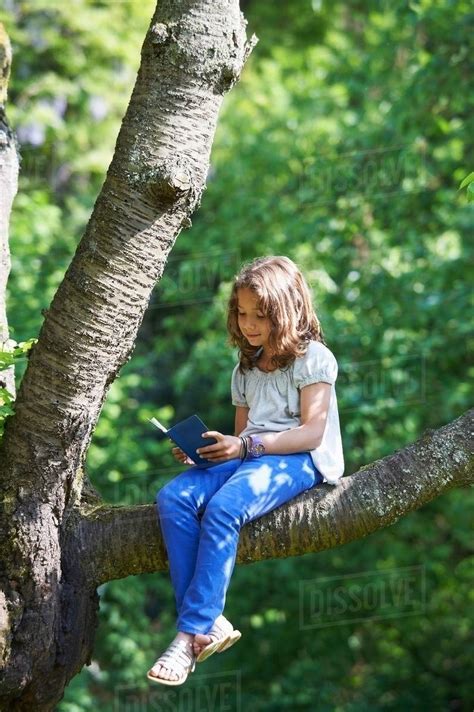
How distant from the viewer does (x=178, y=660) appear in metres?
3.05

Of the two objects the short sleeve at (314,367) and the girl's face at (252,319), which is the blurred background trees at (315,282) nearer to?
the girl's face at (252,319)

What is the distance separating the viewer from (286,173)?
963 cm

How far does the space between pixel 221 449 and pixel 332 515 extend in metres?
0.39

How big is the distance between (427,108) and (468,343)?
1.71 meters

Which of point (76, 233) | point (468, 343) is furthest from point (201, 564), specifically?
point (76, 233)

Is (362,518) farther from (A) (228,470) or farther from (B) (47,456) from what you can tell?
(B) (47,456)

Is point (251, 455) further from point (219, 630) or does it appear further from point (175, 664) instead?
point (175, 664)

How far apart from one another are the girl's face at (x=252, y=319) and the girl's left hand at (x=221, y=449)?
366 millimetres

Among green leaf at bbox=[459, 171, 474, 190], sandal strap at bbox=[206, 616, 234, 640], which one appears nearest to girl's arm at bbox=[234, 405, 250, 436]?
sandal strap at bbox=[206, 616, 234, 640]

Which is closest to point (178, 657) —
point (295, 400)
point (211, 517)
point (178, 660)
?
point (178, 660)

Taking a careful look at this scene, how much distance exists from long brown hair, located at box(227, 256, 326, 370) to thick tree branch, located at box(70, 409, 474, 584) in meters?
0.46

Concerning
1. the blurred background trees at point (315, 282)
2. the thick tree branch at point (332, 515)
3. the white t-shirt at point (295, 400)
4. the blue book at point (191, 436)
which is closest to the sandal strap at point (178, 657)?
the thick tree branch at point (332, 515)

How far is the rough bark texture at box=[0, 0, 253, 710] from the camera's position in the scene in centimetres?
316

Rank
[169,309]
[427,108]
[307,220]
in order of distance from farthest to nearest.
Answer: [169,309] < [307,220] < [427,108]
